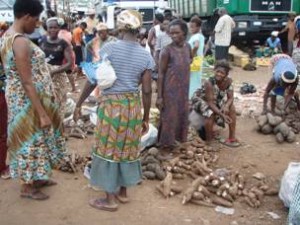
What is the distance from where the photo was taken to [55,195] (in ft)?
15.3

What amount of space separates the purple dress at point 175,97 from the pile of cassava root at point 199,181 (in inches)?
10.0

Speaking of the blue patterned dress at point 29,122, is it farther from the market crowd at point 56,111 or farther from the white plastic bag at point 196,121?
the white plastic bag at point 196,121

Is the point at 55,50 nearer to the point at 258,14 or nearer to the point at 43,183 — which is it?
the point at 43,183

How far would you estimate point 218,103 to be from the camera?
633 cm

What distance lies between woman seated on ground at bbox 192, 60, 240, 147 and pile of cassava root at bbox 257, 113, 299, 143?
629 mm

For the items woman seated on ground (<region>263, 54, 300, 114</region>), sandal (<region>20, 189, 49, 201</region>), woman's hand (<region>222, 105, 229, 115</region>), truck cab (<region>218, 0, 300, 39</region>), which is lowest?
sandal (<region>20, 189, 49, 201</region>)

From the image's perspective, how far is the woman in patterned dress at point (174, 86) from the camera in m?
5.48

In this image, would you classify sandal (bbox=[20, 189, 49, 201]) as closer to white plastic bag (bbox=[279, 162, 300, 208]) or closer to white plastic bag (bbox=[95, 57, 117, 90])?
white plastic bag (bbox=[95, 57, 117, 90])

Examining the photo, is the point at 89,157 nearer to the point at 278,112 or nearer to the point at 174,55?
the point at 174,55

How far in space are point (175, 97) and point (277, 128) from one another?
1.94 metres

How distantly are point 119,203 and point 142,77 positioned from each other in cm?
128

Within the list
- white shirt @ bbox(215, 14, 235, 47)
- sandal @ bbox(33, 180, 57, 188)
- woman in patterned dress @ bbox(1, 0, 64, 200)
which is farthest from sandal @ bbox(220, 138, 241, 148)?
white shirt @ bbox(215, 14, 235, 47)

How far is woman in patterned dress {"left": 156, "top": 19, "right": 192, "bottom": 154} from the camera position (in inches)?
216

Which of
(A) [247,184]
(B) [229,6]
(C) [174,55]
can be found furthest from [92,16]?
(A) [247,184]
